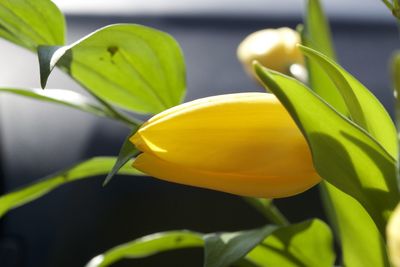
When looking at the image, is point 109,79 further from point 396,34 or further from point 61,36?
point 396,34

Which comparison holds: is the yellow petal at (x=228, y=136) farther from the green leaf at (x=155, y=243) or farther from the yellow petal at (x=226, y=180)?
Answer: the green leaf at (x=155, y=243)

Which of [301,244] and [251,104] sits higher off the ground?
[251,104]

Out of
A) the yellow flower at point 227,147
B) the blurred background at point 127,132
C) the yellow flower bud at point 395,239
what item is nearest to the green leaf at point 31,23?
the yellow flower at point 227,147

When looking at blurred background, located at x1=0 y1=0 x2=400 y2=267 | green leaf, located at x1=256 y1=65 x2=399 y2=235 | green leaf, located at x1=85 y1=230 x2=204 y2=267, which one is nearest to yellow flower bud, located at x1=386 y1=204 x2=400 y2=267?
green leaf, located at x1=256 y1=65 x2=399 y2=235

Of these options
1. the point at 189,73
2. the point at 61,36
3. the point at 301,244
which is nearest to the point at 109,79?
the point at 61,36

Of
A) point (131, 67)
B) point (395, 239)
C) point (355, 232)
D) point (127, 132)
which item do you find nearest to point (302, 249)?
point (355, 232)

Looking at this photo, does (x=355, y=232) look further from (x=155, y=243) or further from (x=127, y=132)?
(x=127, y=132)

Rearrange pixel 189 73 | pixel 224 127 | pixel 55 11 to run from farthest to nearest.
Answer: pixel 189 73, pixel 55 11, pixel 224 127
